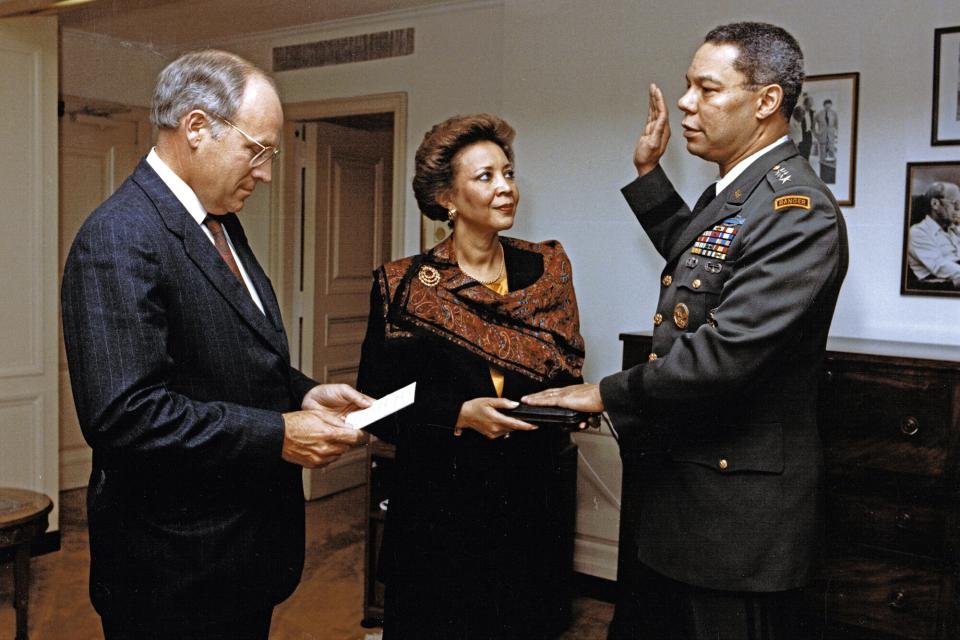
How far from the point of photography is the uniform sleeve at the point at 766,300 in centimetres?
168

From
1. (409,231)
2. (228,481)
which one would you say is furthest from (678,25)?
(228,481)

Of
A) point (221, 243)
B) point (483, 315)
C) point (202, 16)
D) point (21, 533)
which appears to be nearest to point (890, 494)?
point (483, 315)

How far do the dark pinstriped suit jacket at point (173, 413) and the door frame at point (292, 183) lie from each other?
2895 millimetres

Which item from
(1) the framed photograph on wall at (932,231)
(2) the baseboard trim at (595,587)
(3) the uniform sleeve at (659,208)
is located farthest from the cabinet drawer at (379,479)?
(1) the framed photograph on wall at (932,231)

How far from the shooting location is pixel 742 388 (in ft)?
5.79

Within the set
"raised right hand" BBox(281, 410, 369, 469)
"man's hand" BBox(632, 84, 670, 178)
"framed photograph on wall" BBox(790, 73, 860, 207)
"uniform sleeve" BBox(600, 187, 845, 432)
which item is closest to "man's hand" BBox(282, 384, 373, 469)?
"raised right hand" BBox(281, 410, 369, 469)

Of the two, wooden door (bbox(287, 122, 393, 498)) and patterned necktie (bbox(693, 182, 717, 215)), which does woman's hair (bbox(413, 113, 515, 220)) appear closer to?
patterned necktie (bbox(693, 182, 717, 215))

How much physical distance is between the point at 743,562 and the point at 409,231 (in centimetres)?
311

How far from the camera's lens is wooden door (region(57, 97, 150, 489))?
526cm

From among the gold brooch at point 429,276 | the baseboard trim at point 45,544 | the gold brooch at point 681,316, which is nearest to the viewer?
the gold brooch at point 681,316

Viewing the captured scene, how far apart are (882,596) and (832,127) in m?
1.58

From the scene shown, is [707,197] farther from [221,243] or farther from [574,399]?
[221,243]

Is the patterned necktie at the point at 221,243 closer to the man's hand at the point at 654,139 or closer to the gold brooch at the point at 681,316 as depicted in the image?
the gold brooch at the point at 681,316

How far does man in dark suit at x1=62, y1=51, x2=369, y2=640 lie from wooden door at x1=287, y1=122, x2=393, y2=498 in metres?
3.55
